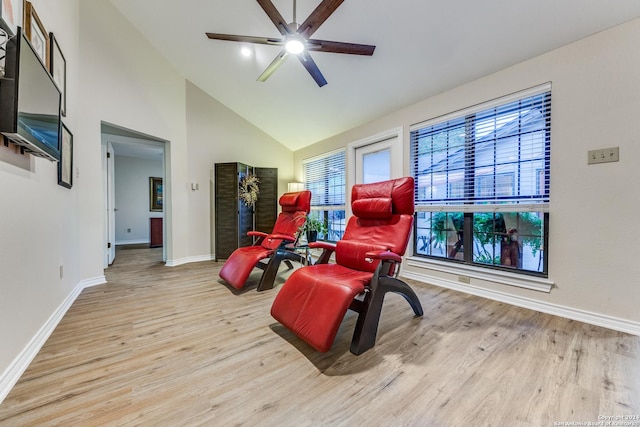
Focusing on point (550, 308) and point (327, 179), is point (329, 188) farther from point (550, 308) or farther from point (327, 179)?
point (550, 308)

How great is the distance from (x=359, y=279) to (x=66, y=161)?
2.87 meters

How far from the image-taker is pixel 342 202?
4316 mm

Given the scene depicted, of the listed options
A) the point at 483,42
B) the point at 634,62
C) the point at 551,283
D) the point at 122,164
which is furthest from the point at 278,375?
the point at 122,164

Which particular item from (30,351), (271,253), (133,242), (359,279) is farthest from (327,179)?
(133,242)

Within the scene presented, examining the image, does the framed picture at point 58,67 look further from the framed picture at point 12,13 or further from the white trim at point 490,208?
the white trim at point 490,208

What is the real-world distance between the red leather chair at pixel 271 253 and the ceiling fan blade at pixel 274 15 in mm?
1805

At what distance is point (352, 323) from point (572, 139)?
7.85 ft

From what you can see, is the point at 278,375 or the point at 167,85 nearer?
the point at 278,375

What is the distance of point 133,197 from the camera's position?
6.49 meters

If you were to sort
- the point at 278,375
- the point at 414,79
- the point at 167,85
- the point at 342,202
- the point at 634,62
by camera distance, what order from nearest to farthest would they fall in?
the point at 278,375 < the point at 634,62 < the point at 414,79 < the point at 167,85 < the point at 342,202

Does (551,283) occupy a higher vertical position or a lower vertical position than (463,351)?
higher

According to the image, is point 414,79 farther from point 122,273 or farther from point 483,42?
point 122,273

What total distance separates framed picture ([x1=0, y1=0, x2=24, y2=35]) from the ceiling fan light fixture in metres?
1.57

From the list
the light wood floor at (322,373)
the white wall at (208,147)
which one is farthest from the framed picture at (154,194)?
the light wood floor at (322,373)
